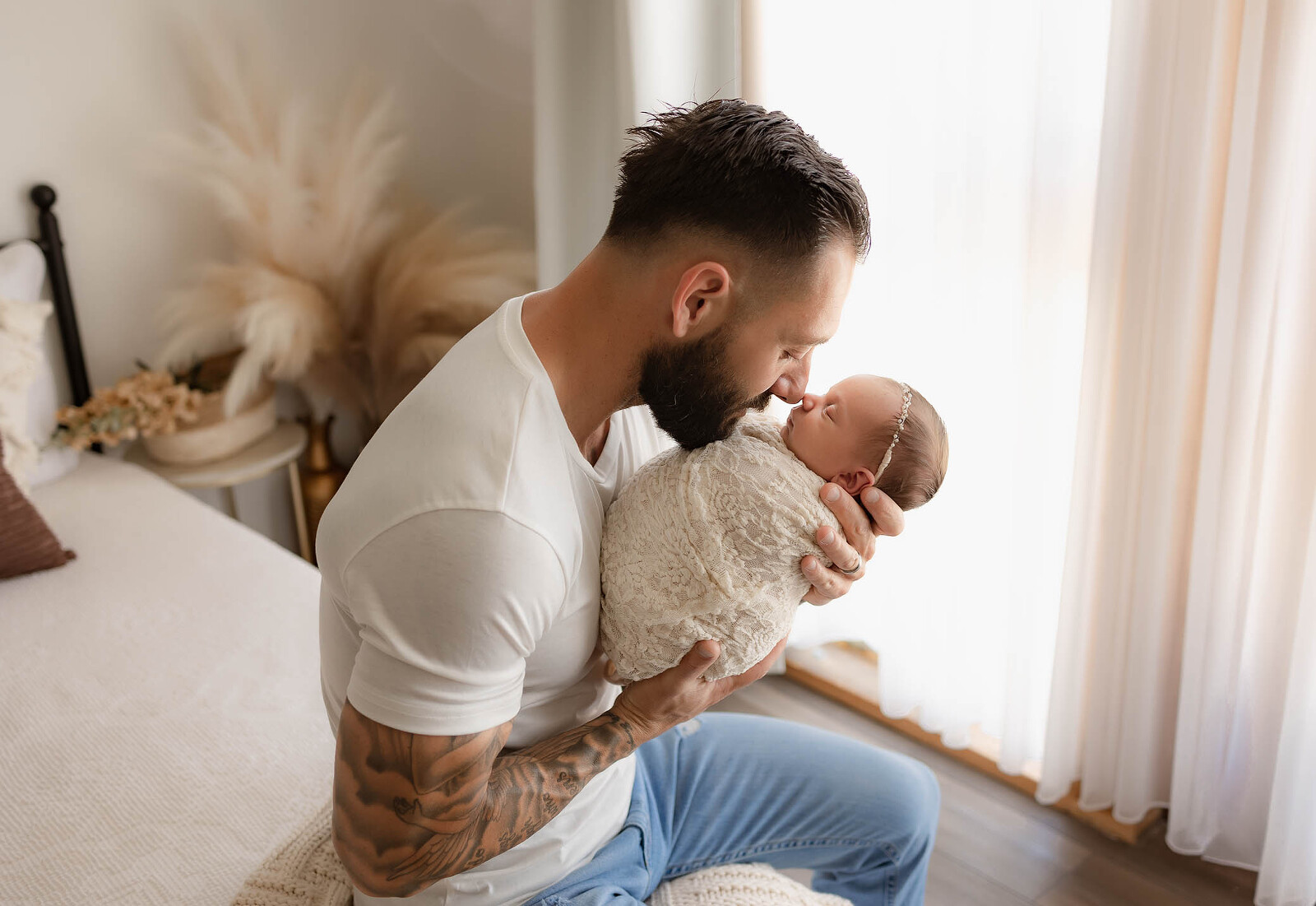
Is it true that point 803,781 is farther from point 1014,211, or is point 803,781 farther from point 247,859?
point 1014,211

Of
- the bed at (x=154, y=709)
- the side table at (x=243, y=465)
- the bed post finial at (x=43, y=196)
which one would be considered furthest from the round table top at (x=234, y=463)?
the bed post finial at (x=43, y=196)

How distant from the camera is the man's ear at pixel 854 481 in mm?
1113

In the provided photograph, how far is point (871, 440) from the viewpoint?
1107mm

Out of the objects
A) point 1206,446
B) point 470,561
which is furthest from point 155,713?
point 1206,446

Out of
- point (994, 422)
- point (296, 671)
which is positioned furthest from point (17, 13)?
point (994, 422)

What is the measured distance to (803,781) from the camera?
123cm

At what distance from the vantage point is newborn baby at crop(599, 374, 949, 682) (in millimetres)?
979

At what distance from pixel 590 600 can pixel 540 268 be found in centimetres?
140

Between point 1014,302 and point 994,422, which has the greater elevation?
point 1014,302

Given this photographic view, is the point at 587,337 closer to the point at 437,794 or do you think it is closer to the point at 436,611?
the point at 436,611

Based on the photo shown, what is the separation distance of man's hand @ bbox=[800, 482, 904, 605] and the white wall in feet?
5.79

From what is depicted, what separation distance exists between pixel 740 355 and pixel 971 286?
0.89m

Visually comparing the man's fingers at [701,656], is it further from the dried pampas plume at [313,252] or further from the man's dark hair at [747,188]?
the dried pampas plume at [313,252]

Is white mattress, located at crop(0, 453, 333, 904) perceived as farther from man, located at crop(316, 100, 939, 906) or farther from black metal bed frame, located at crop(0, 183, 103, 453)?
black metal bed frame, located at crop(0, 183, 103, 453)
